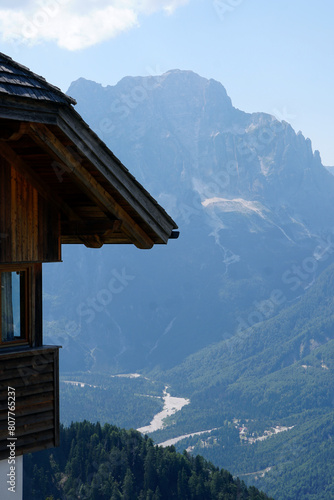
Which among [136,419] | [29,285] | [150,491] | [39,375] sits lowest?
[39,375]

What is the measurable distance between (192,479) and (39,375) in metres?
84.7

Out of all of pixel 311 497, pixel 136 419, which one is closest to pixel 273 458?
pixel 311 497

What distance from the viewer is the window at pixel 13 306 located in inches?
234

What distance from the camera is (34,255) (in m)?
5.82

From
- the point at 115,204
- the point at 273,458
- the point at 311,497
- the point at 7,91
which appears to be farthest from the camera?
the point at 273,458

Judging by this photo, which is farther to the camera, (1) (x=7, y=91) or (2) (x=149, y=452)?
(2) (x=149, y=452)

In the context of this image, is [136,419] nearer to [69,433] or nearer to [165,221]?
[69,433]

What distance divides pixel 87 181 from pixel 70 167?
0.67ft

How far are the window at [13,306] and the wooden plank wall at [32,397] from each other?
0.76 ft

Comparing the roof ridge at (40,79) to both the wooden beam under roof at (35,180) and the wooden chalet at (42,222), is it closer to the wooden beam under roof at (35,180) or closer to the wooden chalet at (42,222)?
the wooden chalet at (42,222)

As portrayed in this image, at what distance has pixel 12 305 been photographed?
6.04m

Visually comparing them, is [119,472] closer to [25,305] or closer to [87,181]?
[25,305]

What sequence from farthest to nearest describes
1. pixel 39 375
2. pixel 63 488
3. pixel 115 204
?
pixel 63 488, pixel 39 375, pixel 115 204

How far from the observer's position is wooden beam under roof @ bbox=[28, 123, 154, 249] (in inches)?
196
